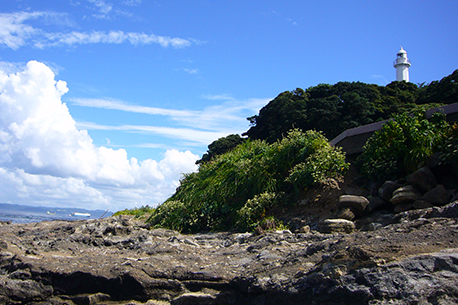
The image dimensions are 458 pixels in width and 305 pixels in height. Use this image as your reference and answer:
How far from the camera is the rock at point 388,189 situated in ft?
21.5

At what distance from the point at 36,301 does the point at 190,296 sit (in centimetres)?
203

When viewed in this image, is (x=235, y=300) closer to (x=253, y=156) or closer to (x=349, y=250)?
(x=349, y=250)

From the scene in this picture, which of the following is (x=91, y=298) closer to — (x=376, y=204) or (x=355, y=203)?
(x=355, y=203)

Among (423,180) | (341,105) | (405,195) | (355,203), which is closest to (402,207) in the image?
(405,195)

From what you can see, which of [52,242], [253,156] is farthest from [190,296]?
[253,156]

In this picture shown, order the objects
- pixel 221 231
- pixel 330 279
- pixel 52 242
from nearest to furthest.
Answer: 1. pixel 330 279
2. pixel 52 242
3. pixel 221 231

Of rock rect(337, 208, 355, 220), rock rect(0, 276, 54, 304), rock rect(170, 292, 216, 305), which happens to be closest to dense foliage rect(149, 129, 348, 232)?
rock rect(337, 208, 355, 220)

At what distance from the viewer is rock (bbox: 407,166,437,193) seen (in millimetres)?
6254

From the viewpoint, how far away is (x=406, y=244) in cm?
372

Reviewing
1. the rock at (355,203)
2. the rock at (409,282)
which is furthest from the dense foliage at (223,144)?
the rock at (409,282)

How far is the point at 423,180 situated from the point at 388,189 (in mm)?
607

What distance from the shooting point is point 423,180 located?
628 centimetres

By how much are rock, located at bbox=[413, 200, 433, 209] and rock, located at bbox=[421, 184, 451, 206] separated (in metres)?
0.11

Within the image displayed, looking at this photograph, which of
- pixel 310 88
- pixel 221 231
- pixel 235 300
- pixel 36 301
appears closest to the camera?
pixel 235 300
